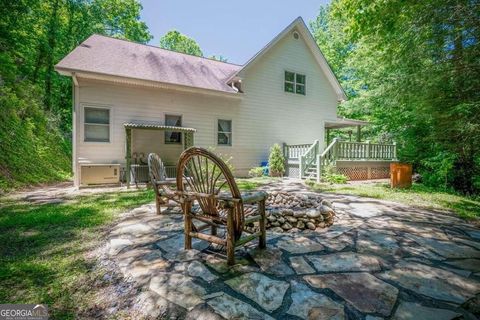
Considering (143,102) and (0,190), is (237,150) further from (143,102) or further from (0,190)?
(0,190)

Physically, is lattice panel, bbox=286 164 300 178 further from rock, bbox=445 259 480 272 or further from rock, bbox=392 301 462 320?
rock, bbox=392 301 462 320

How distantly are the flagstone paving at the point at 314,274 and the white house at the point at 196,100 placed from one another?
658 centimetres

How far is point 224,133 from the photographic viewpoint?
1148cm

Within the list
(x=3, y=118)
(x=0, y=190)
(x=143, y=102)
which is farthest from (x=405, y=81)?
(x=3, y=118)

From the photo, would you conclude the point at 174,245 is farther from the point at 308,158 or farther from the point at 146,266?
the point at 308,158

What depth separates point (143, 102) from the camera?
31.3 feet

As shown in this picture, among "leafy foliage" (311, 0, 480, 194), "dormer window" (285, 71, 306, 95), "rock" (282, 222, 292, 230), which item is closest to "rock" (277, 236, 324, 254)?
"rock" (282, 222, 292, 230)

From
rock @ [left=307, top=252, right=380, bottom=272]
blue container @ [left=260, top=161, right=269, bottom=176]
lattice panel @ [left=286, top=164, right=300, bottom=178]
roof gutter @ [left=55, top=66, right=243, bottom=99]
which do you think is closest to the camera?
rock @ [left=307, top=252, right=380, bottom=272]

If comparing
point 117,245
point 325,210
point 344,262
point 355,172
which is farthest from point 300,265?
point 355,172

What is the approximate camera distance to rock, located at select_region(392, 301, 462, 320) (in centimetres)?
169

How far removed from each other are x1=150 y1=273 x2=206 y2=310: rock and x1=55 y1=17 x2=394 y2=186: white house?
6.92 m

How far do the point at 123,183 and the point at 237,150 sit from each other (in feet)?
16.7

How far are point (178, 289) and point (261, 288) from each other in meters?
0.68

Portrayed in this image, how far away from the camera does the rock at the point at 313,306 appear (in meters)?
1.70
